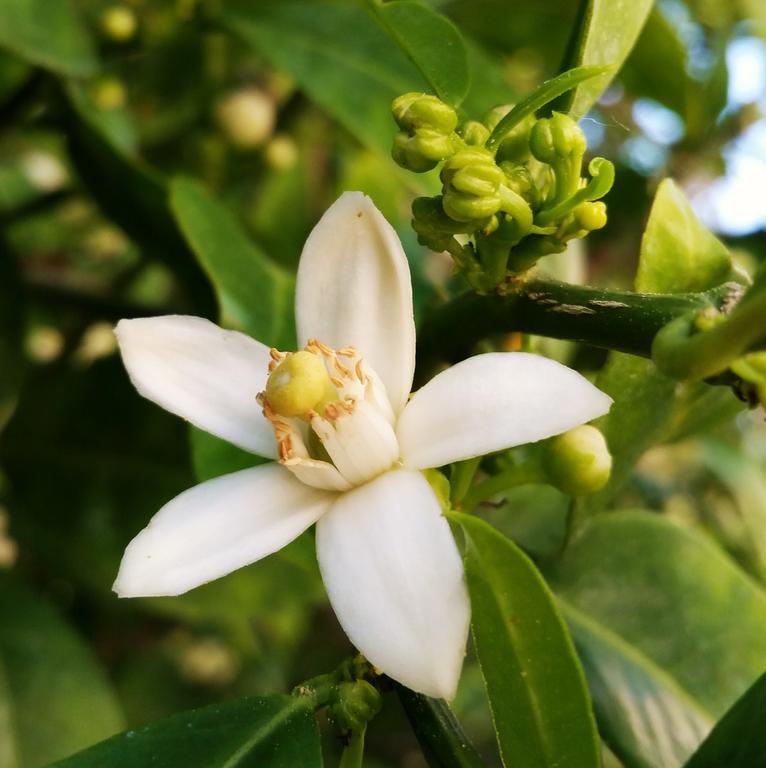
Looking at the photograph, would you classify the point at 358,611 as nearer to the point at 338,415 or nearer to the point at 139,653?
the point at 338,415

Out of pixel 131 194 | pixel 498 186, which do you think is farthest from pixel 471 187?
pixel 131 194

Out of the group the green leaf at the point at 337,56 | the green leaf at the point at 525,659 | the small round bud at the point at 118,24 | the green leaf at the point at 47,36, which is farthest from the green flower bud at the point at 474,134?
the small round bud at the point at 118,24

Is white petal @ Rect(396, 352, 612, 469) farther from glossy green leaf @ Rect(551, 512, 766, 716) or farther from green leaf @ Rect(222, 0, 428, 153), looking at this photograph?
green leaf @ Rect(222, 0, 428, 153)

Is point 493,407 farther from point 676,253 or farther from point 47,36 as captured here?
point 47,36

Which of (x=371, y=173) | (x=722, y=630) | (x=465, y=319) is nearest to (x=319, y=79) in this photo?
(x=371, y=173)

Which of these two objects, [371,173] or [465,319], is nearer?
[465,319]

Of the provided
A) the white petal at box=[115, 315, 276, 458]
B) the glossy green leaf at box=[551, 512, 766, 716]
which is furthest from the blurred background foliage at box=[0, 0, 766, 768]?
the white petal at box=[115, 315, 276, 458]
